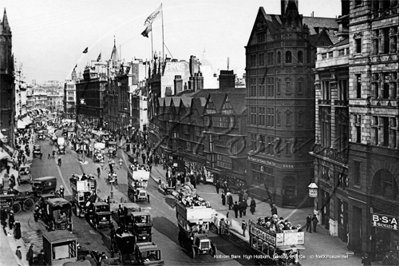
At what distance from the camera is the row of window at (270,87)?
40.8m

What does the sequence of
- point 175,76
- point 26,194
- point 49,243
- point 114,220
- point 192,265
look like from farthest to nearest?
1. point 175,76
2. point 26,194
3. point 114,220
4. point 192,265
5. point 49,243

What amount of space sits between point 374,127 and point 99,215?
1801 centimetres

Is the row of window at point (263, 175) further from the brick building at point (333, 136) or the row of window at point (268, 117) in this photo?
the brick building at point (333, 136)

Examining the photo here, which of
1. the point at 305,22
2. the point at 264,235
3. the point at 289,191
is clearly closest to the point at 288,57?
the point at 305,22

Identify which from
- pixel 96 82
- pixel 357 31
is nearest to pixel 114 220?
pixel 357 31

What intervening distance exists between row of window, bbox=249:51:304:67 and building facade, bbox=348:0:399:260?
10.8 meters

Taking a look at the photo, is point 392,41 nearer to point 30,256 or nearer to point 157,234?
point 157,234

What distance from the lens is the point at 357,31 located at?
2930 centimetres

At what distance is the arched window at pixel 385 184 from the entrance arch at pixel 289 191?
41.5 ft

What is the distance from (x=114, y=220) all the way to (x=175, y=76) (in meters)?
38.4

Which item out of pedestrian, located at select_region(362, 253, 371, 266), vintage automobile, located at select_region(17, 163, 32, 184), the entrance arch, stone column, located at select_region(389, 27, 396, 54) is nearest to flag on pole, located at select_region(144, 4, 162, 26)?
the entrance arch

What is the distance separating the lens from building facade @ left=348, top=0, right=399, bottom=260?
2688 cm

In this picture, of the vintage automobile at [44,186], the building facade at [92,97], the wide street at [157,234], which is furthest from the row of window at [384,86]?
the building facade at [92,97]

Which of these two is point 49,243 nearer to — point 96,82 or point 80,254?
point 80,254
